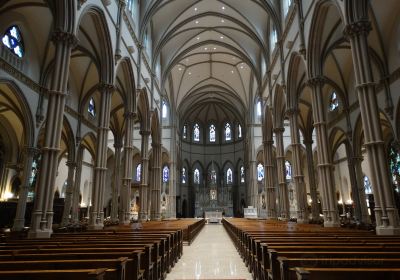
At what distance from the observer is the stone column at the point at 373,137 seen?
29.3 feet

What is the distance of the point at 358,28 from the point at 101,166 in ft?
41.0

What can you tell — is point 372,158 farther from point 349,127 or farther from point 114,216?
point 114,216

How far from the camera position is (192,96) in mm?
40406

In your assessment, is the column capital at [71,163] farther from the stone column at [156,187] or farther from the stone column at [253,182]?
the stone column at [253,182]

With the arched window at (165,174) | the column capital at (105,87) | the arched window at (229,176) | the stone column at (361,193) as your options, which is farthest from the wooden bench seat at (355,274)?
the arched window at (229,176)

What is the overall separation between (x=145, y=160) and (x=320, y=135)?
13529 mm

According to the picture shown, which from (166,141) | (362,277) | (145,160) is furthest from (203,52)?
(362,277)

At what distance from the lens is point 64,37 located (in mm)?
10672

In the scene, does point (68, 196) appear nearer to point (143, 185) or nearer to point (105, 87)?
point (143, 185)

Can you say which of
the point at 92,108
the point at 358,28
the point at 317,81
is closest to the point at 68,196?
the point at 92,108

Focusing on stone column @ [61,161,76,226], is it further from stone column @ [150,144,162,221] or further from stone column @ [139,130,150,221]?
stone column @ [150,144,162,221]

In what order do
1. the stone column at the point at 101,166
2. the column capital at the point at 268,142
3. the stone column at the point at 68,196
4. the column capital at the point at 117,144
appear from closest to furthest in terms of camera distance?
the stone column at the point at 101,166 < the stone column at the point at 68,196 < the column capital at the point at 117,144 < the column capital at the point at 268,142

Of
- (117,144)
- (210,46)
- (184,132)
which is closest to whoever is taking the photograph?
(117,144)

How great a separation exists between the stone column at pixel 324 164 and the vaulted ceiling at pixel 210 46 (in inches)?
364
